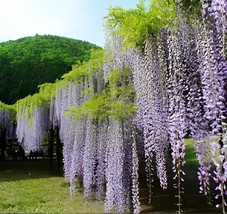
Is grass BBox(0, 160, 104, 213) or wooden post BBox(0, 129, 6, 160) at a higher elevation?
wooden post BBox(0, 129, 6, 160)

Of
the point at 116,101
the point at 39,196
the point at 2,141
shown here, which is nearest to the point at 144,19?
the point at 116,101

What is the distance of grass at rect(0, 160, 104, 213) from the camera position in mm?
8156

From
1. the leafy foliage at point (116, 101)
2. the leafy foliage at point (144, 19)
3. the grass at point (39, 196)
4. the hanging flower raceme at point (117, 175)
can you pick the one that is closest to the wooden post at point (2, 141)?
the grass at point (39, 196)

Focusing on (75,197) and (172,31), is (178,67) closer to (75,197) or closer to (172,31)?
(172,31)

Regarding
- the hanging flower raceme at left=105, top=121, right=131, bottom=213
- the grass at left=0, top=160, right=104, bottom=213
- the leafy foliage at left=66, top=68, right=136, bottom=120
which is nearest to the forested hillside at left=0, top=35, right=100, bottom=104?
the grass at left=0, top=160, right=104, bottom=213

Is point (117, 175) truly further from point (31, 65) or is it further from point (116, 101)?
point (31, 65)

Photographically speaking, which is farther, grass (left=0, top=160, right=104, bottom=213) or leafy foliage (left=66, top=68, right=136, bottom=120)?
grass (left=0, top=160, right=104, bottom=213)

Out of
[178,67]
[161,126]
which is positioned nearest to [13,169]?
[161,126]

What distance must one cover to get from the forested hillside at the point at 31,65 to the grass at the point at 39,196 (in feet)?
29.9

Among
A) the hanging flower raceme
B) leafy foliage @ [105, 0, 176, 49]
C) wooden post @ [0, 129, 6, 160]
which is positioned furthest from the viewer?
wooden post @ [0, 129, 6, 160]

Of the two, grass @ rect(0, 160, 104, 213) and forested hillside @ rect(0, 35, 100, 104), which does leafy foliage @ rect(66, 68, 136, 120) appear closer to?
grass @ rect(0, 160, 104, 213)

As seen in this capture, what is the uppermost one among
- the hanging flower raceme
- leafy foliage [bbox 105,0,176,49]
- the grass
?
leafy foliage [bbox 105,0,176,49]

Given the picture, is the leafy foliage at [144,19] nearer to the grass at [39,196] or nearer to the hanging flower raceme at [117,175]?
the hanging flower raceme at [117,175]

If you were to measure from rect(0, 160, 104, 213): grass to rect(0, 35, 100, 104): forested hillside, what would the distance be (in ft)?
29.9
